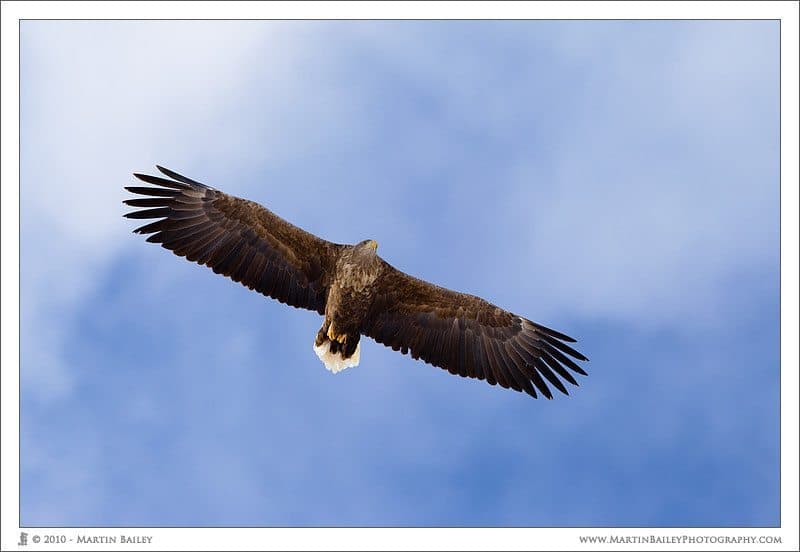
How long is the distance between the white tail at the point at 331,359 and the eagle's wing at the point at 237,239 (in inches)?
22.8

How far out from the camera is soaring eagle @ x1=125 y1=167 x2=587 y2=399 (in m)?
10.9

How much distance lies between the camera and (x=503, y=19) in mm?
10523

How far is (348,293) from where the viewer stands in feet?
35.7

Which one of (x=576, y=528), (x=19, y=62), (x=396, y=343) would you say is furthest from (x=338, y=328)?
(x=19, y=62)

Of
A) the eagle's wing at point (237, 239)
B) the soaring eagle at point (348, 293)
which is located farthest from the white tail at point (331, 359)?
the eagle's wing at point (237, 239)

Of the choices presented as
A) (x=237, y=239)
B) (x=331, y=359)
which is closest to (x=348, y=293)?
(x=331, y=359)

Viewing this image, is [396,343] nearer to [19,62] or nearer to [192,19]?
[192,19]

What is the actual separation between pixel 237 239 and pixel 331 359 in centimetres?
180

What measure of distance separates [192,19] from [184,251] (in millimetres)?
2542

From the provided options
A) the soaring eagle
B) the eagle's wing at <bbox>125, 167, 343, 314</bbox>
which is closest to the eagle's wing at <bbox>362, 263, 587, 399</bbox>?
the soaring eagle

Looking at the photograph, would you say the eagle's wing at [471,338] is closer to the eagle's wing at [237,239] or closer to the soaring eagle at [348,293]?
the soaring eagle at [348,293]

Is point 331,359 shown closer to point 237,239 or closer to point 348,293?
point 348,293

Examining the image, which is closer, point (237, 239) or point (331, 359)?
point (237, 239)

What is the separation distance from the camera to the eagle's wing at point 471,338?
450 inches
